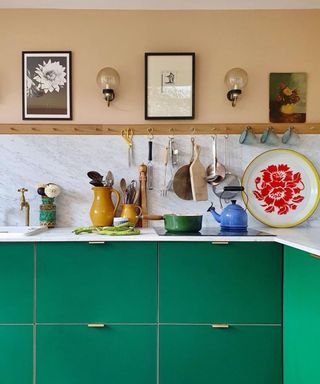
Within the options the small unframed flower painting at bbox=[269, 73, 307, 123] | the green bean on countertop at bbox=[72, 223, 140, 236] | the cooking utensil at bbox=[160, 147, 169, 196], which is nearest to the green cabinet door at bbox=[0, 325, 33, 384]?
the green bean on countertop at bbox=[72, 223, 140, 236]

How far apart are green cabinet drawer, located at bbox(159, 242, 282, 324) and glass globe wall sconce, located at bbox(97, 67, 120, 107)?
107 centimetres

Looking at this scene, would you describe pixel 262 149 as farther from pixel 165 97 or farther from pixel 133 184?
pixel 133 184

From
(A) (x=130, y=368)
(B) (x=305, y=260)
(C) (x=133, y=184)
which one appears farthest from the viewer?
(C) (x=133, y=184)

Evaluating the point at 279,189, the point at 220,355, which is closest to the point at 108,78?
the point at 279,189

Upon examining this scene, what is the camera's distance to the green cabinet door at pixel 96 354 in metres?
1.80

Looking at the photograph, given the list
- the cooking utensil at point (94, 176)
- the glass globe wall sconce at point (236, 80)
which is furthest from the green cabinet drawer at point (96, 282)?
the glass globe wall sconce at point (236, 80)

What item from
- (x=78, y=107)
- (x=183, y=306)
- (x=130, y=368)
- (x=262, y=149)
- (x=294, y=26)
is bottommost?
(x=130, y=368)

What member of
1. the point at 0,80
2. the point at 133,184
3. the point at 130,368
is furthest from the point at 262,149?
the point at 0,80

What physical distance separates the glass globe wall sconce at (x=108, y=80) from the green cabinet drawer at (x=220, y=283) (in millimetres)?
1071

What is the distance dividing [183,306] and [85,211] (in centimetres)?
95

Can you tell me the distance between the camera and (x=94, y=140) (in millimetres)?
2381

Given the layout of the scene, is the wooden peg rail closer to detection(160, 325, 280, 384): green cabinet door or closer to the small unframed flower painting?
the small unframed flower painting

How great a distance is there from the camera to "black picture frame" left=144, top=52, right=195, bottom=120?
7.73 ft

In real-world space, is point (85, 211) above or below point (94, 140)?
below
